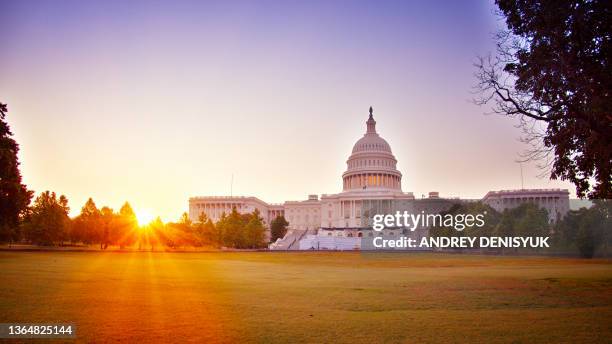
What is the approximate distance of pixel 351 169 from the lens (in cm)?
16775

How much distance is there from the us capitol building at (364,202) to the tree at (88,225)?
4125 cm

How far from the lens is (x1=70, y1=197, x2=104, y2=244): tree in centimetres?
8919

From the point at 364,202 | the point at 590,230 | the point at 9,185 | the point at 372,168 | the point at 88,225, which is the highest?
the point at 372,168

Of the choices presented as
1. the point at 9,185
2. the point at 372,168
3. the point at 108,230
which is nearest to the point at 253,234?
the point at 108,230

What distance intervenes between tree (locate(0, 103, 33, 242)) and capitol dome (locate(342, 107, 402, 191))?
391ft

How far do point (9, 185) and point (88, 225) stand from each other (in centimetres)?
4754

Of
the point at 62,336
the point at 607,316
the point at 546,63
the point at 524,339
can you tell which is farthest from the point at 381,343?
the point at 546,63

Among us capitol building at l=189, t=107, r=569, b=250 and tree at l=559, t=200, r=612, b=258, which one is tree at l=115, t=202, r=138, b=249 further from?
tree at l=559, t=200, r=612, b=258

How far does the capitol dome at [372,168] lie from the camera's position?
16250 centimetres

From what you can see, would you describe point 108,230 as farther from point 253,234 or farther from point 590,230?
point 590,230

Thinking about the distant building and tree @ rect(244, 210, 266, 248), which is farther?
the distant building

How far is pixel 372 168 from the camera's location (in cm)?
16225

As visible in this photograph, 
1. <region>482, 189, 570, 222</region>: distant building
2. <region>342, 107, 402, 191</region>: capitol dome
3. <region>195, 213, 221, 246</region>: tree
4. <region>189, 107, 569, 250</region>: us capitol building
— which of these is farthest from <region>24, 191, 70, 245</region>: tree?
<region>482, 189, 570, 222</region>: distant building

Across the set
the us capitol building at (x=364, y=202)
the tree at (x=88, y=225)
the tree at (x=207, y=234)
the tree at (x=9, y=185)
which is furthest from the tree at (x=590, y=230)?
the tree at (x=88, y=225)
